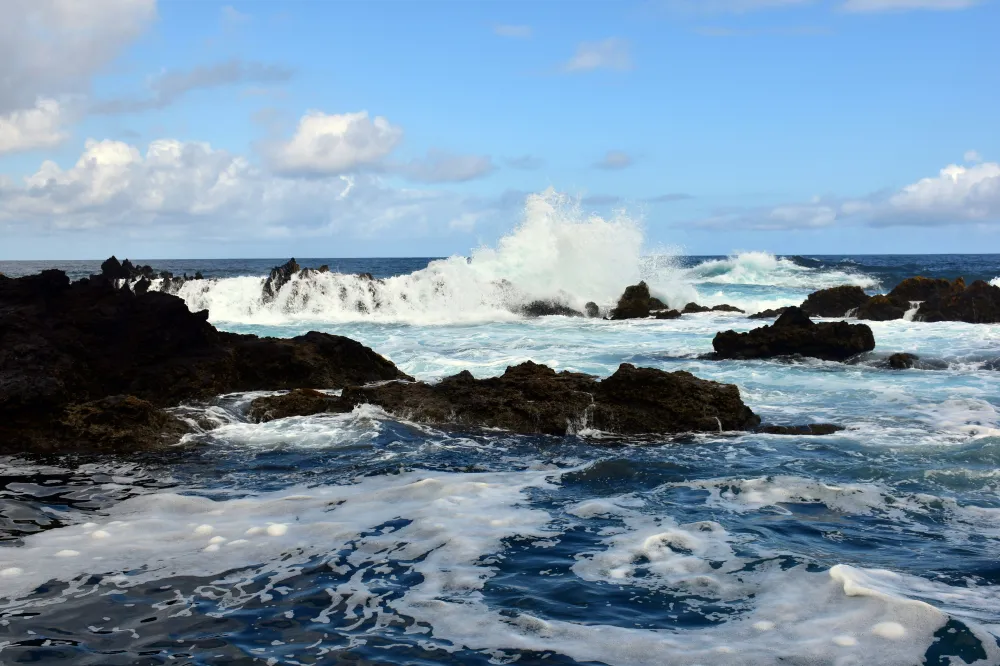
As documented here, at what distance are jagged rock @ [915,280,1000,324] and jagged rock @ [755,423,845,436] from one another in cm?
1605

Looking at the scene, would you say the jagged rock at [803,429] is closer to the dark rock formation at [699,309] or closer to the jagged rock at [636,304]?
the jagged rock at [636,304]

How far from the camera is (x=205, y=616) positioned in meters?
4.25

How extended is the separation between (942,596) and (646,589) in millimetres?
1577

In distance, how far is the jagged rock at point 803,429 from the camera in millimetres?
9266

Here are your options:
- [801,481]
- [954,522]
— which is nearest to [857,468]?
[801,481]

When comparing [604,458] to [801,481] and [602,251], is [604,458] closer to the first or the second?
[801,481]

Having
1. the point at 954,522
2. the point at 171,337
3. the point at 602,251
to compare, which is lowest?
the point at 954,522

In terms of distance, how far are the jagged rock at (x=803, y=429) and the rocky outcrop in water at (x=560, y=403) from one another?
10.5 inches

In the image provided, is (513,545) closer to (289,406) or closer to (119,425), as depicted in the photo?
(119,425)

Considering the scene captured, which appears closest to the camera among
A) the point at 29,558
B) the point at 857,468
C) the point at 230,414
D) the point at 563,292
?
the point at 29,558

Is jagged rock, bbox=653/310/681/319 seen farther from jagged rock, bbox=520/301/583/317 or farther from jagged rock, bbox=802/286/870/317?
jagged rock, bbox=802/286/870/317

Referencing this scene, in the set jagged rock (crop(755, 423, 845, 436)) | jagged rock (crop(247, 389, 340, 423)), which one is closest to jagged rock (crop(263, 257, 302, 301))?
jagged rock (crop(247, 389, 340, 423))

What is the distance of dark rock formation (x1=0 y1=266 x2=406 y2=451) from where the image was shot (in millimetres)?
8492

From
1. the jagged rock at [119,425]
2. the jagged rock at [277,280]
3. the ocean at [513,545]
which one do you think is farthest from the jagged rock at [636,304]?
the jagged rock at [119,425]
